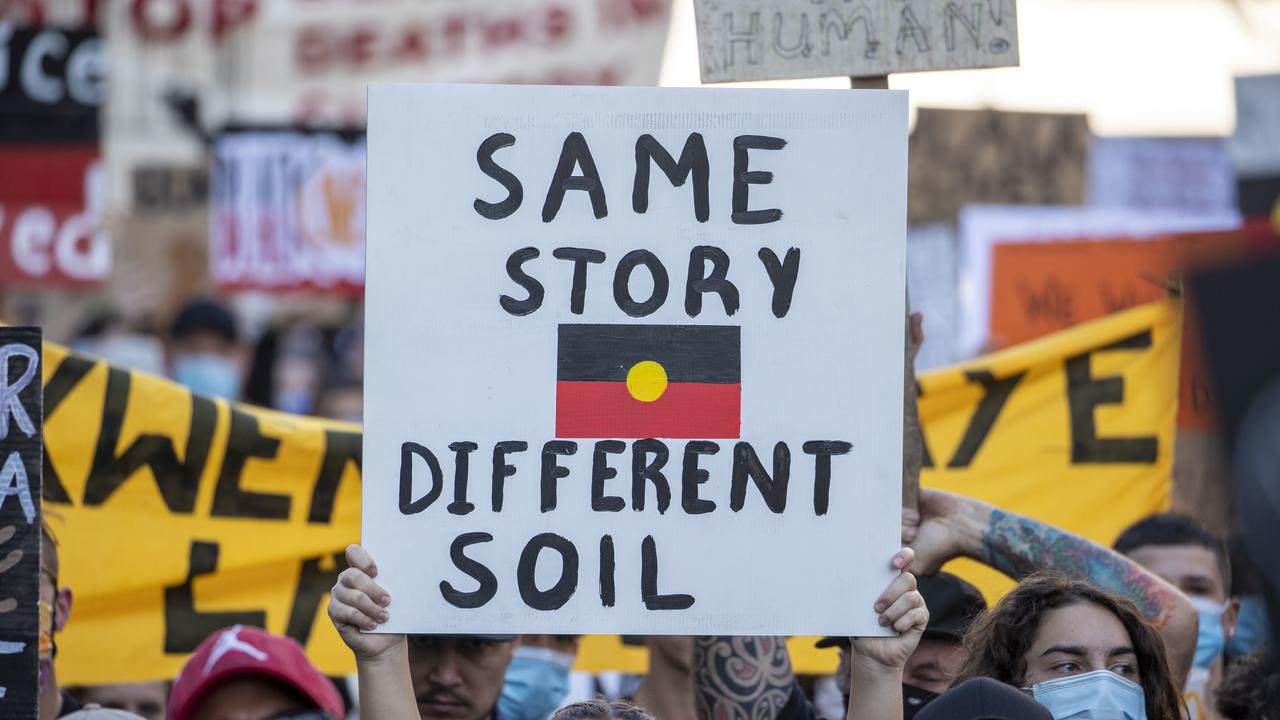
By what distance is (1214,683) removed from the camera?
4.51 metres

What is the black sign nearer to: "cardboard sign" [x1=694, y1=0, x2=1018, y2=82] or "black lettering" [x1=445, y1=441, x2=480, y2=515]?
"cardboard sign" [x1=694, y1=0, x2=1018, y2=82]

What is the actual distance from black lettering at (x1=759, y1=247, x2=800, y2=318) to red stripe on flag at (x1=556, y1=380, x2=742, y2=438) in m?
0.17

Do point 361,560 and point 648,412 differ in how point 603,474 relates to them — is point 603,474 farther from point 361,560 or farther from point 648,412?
point 361,560

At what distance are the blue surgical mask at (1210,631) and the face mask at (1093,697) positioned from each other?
1393 mm

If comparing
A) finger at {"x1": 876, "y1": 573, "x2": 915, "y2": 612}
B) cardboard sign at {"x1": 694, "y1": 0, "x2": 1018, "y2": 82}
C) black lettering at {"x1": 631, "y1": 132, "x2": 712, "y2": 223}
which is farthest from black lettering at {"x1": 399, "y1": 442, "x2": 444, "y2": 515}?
cardboard sign at {"x1": 694, "y1": 0, "x2": 1018, "y2": 82}

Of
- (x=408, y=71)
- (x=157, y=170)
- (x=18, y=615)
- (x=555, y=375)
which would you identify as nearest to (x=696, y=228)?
(x=555, y=375)

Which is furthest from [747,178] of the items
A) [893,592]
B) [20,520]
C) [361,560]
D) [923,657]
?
[20,520]

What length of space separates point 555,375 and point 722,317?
32 centimetres

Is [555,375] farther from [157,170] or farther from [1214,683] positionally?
[157,170]

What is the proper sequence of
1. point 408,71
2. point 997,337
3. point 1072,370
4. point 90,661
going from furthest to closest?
point 408,71 < point 997,337 < point 1072,370 < point 90,661

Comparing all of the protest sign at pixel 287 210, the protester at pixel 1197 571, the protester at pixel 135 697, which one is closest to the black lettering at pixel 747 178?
the protester at pixel 1197 571

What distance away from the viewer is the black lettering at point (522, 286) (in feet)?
10.5

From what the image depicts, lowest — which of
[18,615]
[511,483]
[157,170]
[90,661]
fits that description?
Result: [90,661]

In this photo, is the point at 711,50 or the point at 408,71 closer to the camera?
the point at 711,50
